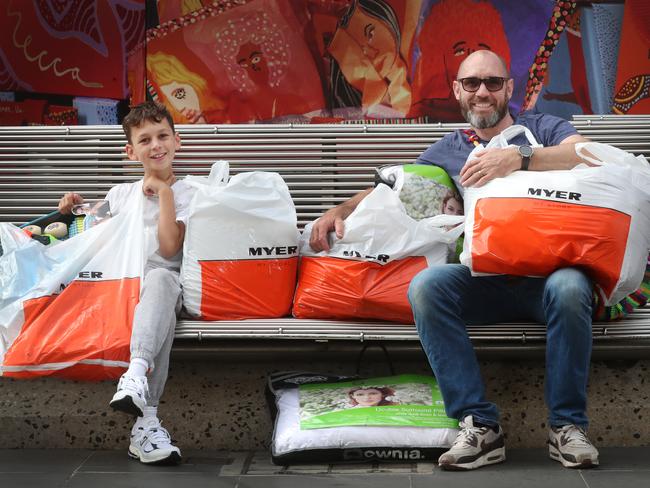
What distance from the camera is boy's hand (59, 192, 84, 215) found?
4.91 m

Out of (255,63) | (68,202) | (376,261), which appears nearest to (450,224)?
(376,261)

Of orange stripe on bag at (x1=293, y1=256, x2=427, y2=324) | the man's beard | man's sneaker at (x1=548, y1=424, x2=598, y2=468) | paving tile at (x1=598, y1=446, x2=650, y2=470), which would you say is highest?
the man's beard

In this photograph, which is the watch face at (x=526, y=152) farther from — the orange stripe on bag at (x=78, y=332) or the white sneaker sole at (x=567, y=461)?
the orange stripe on bag at (x=78, y=332)

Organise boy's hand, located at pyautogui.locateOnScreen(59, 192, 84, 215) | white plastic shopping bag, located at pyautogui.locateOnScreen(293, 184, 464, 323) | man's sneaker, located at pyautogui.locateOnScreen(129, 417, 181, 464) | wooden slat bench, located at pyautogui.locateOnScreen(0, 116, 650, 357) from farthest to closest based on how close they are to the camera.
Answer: wooden slat bench, located at pyautogui.locateOnScreen(0, 116, 650, 357) < boy's hand, located at pyautogui.locateOnScreen(59, 192, 84, 215) < white plastic shopping bag, located at pyautogui.locateOnScreen(293, 184, 464, 323) < man's sneaker, located at pyautogui.locateOnScreen(129, 417, 181, 464)

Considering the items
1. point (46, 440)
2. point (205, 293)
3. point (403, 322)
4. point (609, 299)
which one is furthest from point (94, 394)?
point (609, 299)

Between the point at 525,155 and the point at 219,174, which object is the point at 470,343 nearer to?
the point at 525,155

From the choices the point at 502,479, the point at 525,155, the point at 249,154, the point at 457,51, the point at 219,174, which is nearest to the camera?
the point at 502,479


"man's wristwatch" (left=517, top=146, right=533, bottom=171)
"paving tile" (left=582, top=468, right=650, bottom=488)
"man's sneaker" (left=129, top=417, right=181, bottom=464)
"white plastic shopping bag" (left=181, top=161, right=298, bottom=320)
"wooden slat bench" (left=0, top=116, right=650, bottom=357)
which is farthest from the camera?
"wooden slat bench" (left=0, top=116, right=650, bottom=357)

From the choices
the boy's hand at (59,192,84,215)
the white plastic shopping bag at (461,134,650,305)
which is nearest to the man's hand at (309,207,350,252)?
the white plastic shopping bag at (461,134,650,305)

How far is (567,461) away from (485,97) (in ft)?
5.05

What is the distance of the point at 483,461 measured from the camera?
3961 millimetres

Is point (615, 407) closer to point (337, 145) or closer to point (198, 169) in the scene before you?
point (337, 145)

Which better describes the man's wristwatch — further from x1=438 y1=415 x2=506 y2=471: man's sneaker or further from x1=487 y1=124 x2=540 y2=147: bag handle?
x1=438 y1=415 x2=506 y2=471: man's sneaker

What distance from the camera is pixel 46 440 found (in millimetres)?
4465
